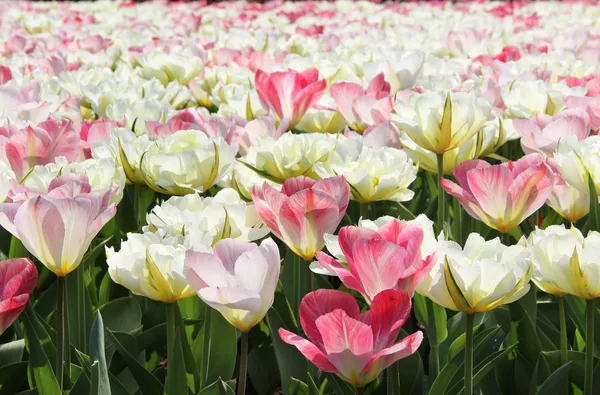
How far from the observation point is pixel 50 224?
49.6 inches

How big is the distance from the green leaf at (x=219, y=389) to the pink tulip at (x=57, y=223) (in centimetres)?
31

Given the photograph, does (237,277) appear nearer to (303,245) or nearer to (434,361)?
(303,245)

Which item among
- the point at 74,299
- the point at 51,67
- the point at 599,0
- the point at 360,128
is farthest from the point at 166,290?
the point at 599,0

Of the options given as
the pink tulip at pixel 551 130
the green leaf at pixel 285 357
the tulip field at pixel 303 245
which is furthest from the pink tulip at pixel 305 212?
the pink tulip at pixel 551 130

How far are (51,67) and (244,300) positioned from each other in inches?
105

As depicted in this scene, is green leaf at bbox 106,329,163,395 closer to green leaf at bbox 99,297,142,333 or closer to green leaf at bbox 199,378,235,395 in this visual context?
green leaf at bbox 199,378,235,395

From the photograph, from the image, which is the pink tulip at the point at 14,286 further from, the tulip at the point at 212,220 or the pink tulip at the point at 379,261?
the pink tulip at the point at 379,261

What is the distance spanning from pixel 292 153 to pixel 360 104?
1.69 feet

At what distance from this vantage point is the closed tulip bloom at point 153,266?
3.94 ft

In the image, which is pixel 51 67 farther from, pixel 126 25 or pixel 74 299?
pixel 126 25

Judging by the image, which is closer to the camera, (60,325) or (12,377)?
(60,325)

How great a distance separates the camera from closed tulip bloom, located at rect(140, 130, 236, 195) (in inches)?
67.2

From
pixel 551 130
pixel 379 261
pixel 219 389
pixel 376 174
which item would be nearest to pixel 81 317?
pixel 219 389

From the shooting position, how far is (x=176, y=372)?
4.18 ft
